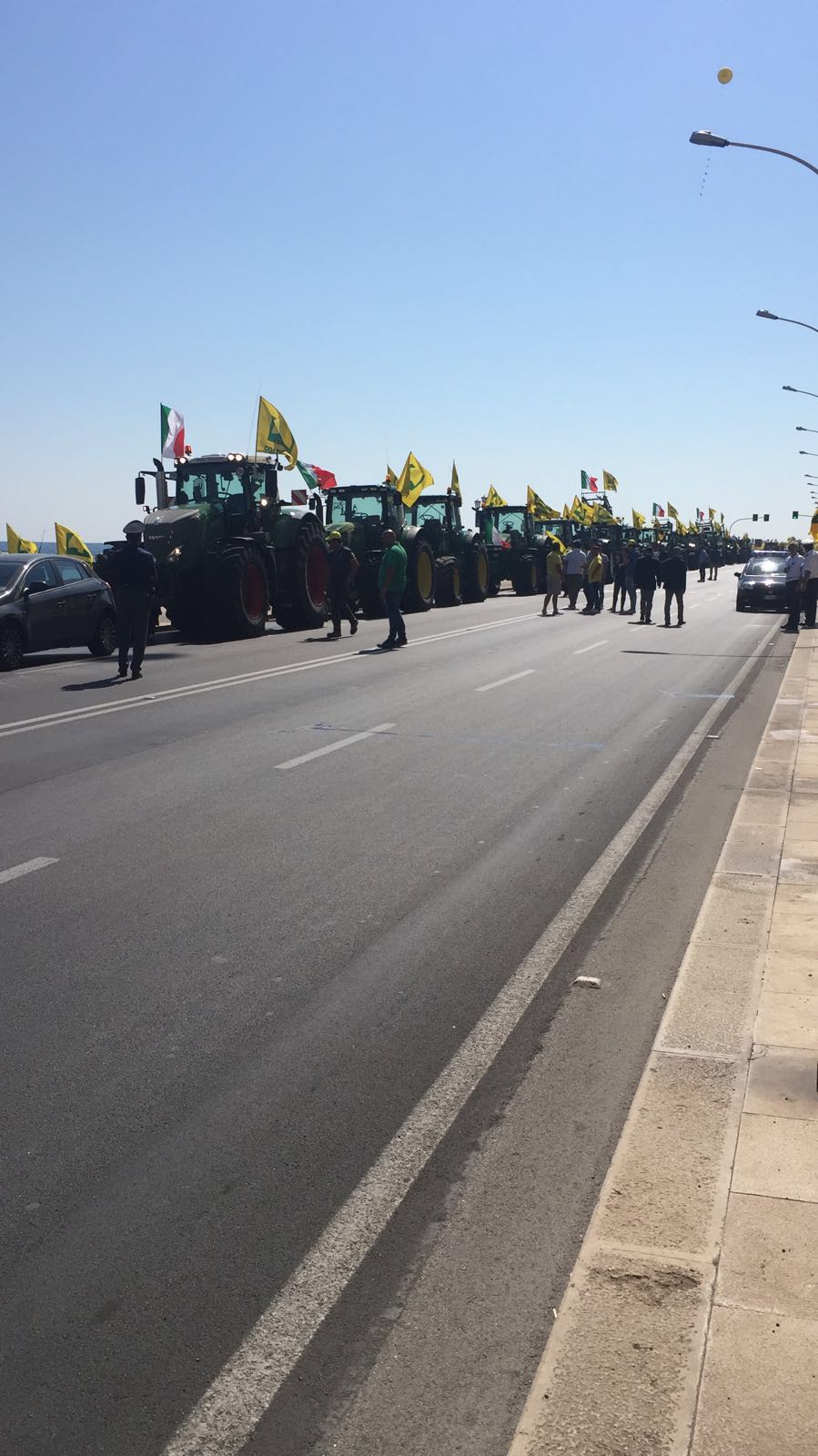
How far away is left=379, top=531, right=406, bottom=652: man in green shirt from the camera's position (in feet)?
66.1

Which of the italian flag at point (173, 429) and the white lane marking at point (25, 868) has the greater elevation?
the italian flag at point (173, 429)

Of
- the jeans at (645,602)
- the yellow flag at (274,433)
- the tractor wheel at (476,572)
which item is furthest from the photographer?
the tractor wheel at (476,572)

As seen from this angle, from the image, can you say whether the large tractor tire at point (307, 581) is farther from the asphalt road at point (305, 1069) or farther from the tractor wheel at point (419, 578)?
the asphalt road at point (305, 1069)

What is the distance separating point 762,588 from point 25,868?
31.6 meters

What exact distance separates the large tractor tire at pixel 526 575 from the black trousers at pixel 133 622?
29.3m

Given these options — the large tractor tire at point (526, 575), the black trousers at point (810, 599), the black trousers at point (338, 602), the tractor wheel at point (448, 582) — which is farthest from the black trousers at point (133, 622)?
the large tractor tire at point (526, 575)

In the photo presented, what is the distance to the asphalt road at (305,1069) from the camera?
2.93 meters

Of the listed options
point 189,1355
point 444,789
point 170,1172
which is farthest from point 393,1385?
point 444,789

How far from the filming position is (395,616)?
69.4 ft

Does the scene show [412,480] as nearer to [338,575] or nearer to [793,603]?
[793,603]

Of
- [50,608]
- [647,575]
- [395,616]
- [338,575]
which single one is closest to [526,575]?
[647,575]

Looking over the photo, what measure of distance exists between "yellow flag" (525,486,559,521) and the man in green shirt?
24488 mm

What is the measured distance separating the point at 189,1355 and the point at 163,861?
454cm

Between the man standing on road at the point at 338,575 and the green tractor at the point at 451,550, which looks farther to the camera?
the green tractor at the point at 451,550
